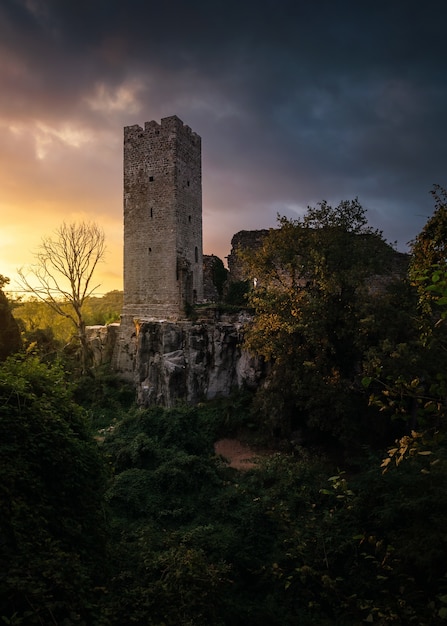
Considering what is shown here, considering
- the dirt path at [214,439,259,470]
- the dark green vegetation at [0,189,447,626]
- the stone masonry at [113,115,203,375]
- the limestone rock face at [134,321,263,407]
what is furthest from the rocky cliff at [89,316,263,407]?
the stone masonry at [113,115,203,375]

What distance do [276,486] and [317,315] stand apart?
528 cm

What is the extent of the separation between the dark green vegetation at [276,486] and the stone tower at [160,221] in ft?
31.2

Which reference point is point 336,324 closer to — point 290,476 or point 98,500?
point 290,476

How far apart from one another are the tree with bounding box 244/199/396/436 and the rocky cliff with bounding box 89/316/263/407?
301 centimetres

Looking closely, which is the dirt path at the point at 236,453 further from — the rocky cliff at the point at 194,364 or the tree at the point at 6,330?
the tree at the point at 6,330

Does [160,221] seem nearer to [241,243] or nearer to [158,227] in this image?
[158,227]

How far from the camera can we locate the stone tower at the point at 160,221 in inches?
920

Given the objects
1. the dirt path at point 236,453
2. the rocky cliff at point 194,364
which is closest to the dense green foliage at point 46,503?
the dirt path at point 236,453

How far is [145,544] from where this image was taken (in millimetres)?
6465

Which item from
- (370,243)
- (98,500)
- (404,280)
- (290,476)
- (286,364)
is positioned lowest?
(290,476)

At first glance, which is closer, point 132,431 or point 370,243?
point 132,431

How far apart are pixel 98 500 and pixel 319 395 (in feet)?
25.3

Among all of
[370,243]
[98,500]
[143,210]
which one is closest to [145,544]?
[98,500]

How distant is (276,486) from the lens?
378 inches
